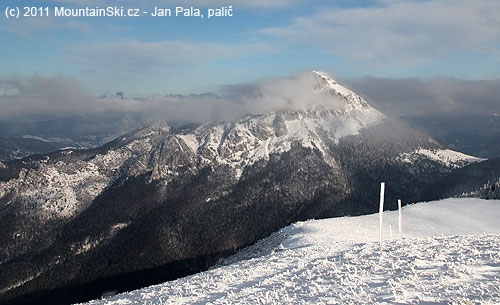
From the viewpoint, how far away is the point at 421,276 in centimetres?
2095

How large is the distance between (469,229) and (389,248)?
6404 centimetres

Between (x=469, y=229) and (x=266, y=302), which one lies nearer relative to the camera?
(x=266, y=302)

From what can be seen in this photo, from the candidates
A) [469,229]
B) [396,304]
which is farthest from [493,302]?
[469,229]

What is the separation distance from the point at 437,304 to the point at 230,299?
13.3m

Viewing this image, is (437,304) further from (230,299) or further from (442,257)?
(230,299)

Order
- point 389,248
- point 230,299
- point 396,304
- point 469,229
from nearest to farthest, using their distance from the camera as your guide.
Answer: point 396,304 < point 230,299 < point 389,248 < point 469,229

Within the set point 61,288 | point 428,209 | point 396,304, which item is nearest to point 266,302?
point 396,304

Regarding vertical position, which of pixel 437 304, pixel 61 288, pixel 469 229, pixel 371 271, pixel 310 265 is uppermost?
pixel 437 304

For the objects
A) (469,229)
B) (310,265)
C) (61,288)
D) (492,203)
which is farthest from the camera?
(61,288)

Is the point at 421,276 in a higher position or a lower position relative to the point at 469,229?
higher

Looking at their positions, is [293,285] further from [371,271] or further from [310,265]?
[310,265]

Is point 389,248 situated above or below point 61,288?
above

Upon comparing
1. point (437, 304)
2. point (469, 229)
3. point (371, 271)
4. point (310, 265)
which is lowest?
point (469, 229)

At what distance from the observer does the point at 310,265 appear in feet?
104
